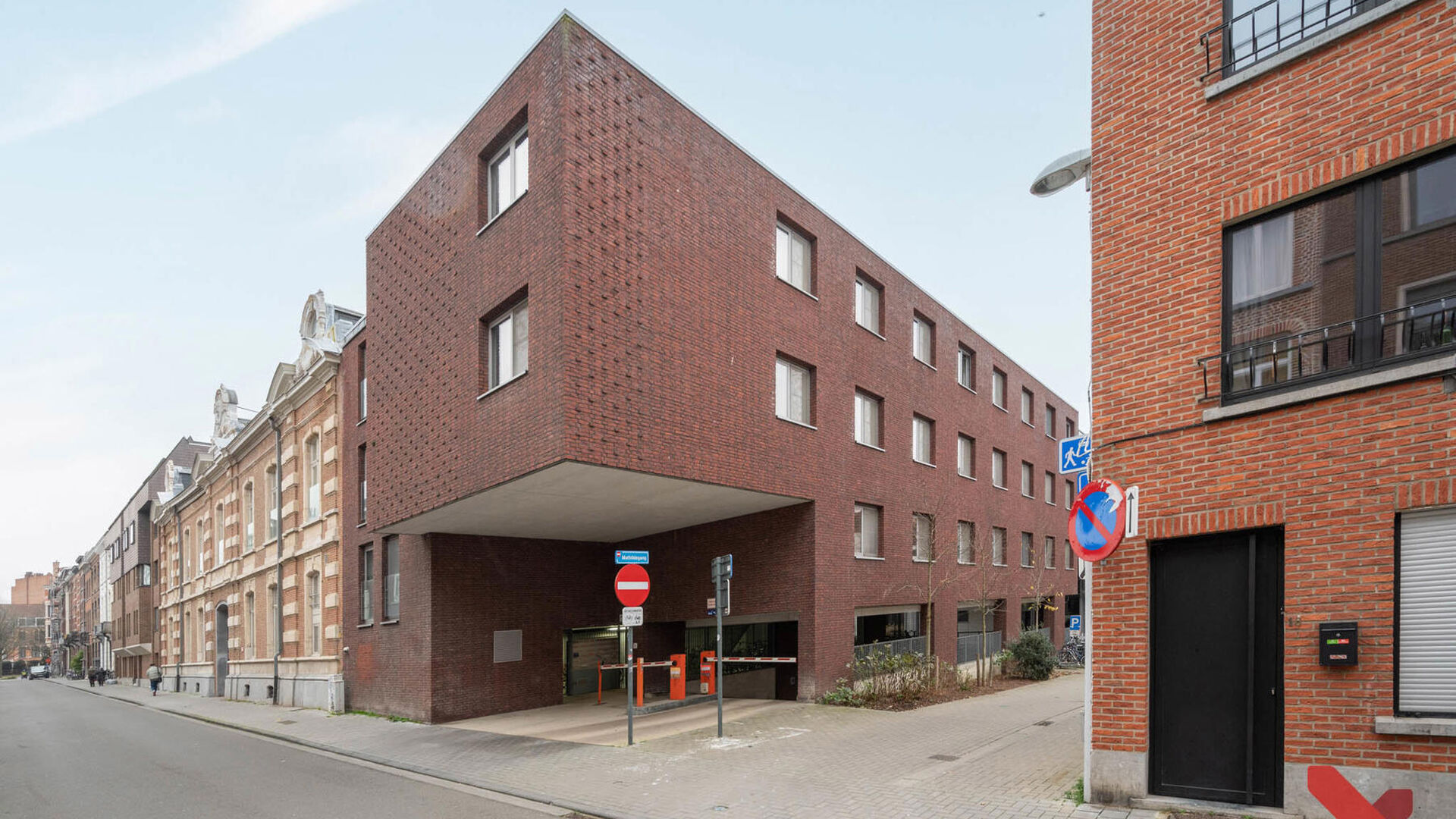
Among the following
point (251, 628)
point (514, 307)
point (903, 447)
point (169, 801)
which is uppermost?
point (514, 307)

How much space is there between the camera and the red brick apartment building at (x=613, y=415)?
13.8 meters

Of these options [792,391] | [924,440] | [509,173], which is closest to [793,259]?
[792,391]

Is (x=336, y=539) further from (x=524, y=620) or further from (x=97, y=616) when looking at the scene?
(x=97, y=616)

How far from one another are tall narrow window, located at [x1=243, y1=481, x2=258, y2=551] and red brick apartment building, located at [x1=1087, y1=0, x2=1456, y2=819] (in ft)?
99.8

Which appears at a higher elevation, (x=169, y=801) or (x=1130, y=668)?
(x=1130, y=668)

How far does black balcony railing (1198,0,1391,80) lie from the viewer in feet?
24.7

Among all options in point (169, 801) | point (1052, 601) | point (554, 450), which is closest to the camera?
point (169, 801)

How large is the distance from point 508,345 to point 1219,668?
11506 mm

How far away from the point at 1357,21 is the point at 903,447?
16.2m

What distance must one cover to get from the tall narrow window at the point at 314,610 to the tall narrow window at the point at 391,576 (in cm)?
481

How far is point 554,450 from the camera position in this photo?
12727 millimetres

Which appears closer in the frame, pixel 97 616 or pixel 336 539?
pixel 336 539

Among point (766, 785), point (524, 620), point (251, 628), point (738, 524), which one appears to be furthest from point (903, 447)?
point (251, 628)

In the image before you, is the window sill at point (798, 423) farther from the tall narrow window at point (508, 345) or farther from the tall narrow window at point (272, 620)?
the tall narrow window at point (272, 620)
